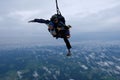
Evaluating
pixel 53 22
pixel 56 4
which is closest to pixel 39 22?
pixel 53 22

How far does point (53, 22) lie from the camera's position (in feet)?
58.2

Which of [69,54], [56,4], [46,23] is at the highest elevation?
[56,4]

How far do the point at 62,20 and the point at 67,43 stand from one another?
2434 millimetres

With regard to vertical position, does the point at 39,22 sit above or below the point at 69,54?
above

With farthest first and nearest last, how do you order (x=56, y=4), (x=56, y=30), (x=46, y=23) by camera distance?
(x=46, y=23), (x=56, y=30), (x=56, y=4)

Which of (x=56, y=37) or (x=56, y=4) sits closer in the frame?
(x=56, y=4)

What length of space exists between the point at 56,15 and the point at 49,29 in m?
1.39

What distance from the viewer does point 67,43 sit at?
19.2m

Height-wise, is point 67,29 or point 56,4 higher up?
point 56,4

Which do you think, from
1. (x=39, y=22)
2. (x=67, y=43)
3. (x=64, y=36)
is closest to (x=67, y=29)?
Answer: (x=64, y=36)

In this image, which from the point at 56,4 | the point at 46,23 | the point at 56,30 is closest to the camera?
the point at 56,4

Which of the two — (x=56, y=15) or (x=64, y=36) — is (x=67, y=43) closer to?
(x=64, y=36)

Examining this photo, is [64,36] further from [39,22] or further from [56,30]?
[39,22]

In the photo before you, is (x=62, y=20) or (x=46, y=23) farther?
(x=46, y=23)
